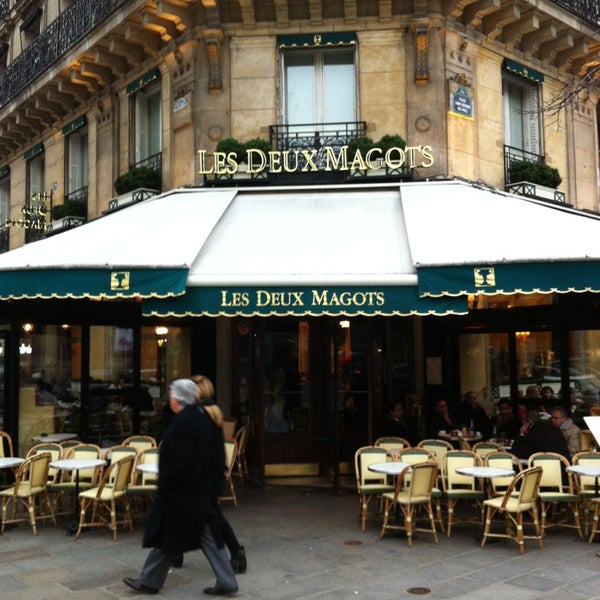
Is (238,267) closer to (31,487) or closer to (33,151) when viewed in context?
(31,487)

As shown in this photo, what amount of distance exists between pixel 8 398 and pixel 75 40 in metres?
7.13

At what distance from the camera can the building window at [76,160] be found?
15.1 meters

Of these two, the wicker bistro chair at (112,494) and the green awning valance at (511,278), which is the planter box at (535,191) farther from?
the wicker bistro chair at (112,494)

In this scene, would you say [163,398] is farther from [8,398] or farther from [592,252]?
[592,252]

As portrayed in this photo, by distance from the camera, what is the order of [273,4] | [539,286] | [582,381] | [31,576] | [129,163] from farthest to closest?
1. [129,163]
2. [582,381]
3. [273,4]
4. [539,286]
5. [31,576]

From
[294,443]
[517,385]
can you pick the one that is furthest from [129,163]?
[517,385]

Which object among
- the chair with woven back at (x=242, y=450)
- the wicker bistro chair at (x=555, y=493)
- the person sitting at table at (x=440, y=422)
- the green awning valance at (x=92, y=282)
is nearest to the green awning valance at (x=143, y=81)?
the green awning valance at (x=92, y=282)

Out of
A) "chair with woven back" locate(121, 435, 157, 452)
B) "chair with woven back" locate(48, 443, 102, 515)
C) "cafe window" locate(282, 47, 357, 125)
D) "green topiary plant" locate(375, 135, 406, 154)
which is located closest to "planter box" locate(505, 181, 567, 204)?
"green topiary plant" locate(375, 135, 406, 154)

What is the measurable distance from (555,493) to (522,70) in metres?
7.72

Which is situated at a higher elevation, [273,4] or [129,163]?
[273,4]

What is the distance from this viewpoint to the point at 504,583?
624 centimetres

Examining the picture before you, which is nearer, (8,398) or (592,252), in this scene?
(592,252)

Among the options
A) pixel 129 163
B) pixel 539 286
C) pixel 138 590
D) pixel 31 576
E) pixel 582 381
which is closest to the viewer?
pixel 138 590

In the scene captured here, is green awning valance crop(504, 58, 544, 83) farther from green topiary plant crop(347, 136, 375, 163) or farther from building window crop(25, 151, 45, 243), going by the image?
building window crop(25, 151, 45, 243)
